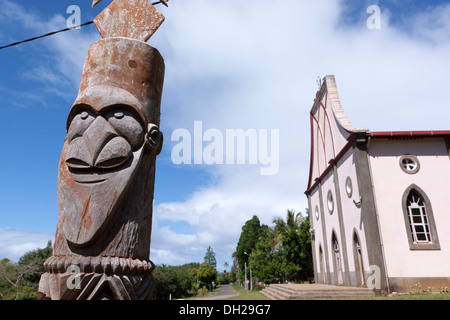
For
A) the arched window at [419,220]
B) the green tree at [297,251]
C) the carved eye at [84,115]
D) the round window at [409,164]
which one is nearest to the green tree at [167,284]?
the green tree at [297,251]

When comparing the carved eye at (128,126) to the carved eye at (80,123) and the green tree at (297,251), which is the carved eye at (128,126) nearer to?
the carved eye at (80,123)

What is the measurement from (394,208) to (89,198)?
12.5 meters

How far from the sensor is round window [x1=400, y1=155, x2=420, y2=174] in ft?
41.3

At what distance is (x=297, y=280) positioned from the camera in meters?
26.8

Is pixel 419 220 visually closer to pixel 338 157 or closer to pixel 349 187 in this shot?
pixel 349 187

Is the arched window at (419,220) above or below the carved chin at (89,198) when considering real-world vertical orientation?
above

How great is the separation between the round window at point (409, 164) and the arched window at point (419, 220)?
0.70m

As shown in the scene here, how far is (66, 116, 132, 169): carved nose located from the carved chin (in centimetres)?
7

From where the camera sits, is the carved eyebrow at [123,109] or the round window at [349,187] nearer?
the carved eyebrow at [123,109]

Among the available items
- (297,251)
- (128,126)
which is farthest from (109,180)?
(297,251)

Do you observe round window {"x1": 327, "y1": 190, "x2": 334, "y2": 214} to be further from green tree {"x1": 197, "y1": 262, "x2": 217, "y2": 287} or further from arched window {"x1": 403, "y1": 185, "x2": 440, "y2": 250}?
green tree {"x1": 197, "y1": 262, "x2": 217, "y2": 287}

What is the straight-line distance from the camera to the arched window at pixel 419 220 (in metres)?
11.7
